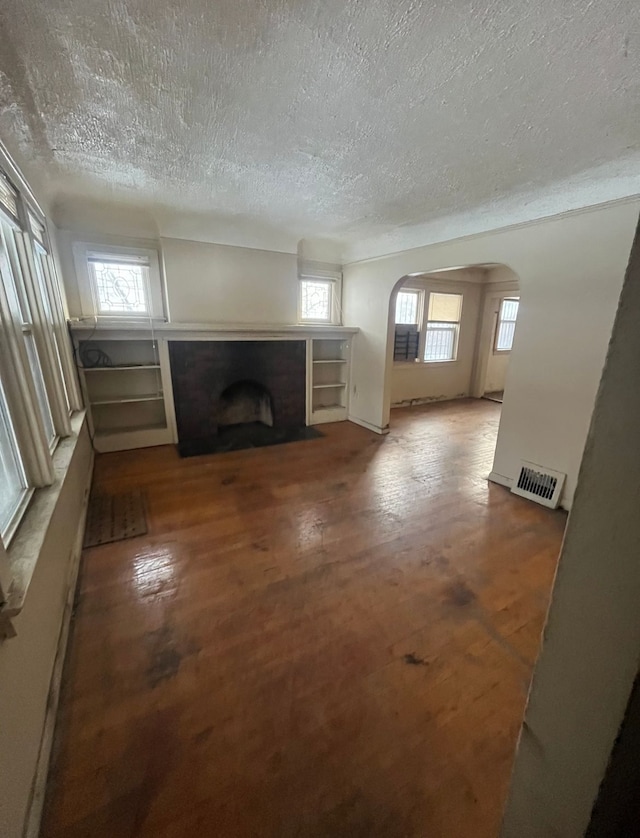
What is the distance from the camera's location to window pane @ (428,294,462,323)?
626cm

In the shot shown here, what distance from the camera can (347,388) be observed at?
5281 millimetres

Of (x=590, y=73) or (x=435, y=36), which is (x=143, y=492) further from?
(x=590, y=73)

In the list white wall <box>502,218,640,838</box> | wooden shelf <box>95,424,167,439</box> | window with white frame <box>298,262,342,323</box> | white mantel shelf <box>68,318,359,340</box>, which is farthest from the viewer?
window with white frame <box>298,262,342,323</box>

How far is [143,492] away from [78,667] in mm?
1676

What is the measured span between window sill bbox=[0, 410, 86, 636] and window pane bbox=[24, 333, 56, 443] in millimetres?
331

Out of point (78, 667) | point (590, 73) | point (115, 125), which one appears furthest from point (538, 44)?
point (78, 667)

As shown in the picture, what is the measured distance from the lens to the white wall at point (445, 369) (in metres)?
6.20

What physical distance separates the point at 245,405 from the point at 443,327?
402cm

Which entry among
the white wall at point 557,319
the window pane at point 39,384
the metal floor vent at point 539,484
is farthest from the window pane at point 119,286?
the metal floor vent at point 539,484

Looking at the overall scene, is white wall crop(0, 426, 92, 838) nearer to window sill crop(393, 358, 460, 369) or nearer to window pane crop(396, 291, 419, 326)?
window sill crop(393, 358, 460, 369)

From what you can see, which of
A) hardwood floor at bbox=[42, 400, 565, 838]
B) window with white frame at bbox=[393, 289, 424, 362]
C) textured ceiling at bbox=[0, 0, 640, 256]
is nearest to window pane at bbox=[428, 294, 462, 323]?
window with white frame at bbox=[393, 289, 424, 362]

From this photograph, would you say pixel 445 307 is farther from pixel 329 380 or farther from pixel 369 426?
pixel 369 426

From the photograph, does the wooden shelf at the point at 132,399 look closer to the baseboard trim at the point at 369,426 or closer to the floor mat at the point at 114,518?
the floor mat at the point at 114,518

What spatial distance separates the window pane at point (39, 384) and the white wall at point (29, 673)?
2.05ft
